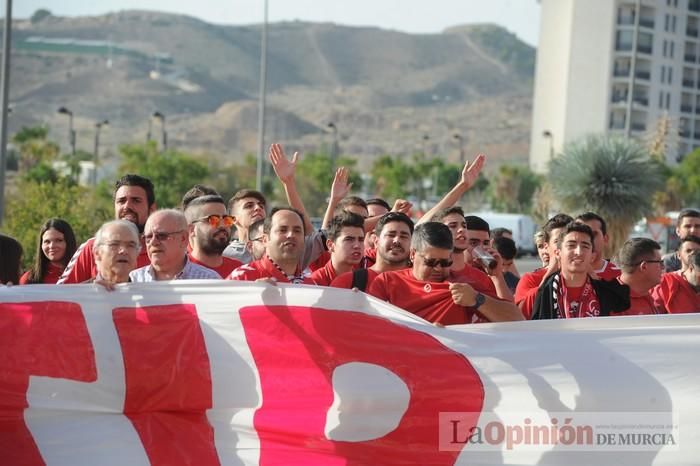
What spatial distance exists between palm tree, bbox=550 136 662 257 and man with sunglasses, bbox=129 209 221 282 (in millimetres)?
19020

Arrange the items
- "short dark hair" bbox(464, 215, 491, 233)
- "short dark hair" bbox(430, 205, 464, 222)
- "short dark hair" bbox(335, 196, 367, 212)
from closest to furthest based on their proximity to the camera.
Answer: "short dark hair" bbox(430, 205, 464, 222) → "short dark hair" bbox(464, 215, 491, 233) → "short dark hair" bbox(335, 196, 367, 212)

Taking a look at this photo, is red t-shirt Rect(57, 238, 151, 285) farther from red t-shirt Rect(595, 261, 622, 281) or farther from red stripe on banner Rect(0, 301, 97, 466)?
red t-shirt Rect(595, 261, 622, 281)

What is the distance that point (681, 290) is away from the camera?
9414mm

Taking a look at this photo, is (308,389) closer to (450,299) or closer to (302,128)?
(450,299)

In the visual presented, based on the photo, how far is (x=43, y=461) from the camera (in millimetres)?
6148

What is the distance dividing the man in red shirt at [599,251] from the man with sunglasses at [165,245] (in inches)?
104

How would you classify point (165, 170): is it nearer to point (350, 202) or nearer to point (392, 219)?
point (350, 202)

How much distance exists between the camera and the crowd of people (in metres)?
7.04

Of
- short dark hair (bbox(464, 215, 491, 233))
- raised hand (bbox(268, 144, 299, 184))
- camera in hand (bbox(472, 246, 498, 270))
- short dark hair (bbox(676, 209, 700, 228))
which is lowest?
camera in hand (bbox(472, 246, 498, 270))

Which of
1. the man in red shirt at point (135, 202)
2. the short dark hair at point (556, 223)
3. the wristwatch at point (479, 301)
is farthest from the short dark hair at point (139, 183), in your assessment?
the wristwatch at point (479, 301)

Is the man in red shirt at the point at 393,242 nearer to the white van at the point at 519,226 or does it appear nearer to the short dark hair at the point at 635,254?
the short dark hair at the point at 635,254

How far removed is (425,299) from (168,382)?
1.50 metres

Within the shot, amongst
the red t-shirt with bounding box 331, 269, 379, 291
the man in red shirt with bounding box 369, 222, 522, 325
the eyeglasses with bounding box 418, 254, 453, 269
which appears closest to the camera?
the man in red shirt with bounding box 369, 222, 522, 325

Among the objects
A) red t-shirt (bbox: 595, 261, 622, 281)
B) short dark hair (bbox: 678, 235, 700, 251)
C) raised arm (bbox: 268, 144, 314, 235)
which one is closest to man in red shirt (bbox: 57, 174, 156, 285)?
raised arm (bbox: 268, 144, 314, 235)
